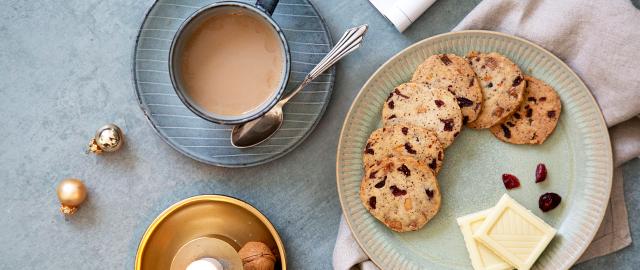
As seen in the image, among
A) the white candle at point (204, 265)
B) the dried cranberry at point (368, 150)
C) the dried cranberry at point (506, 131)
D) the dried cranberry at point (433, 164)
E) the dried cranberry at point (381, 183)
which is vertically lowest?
the white candle at point (204, 265)

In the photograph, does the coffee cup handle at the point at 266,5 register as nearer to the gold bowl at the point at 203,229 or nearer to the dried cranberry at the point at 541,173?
the gold bowl at the point at 203,229

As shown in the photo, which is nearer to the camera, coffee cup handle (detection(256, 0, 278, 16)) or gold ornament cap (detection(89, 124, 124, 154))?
coffee cup handle (detection(256, 0, 278, 16))

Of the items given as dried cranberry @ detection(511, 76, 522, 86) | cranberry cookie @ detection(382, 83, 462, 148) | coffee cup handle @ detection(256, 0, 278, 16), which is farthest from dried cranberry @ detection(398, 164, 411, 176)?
coffee cup handle @ detection(256, 0, 278, 16)

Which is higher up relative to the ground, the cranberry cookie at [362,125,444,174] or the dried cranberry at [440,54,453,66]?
the dried cranberry at [440,54,453,66]

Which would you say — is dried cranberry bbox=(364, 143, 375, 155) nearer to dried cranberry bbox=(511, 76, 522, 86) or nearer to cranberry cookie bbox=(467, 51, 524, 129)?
cranberry cookie bbox=(467, 51, 524, 129)

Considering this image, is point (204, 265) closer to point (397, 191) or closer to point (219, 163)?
point (219, 163)

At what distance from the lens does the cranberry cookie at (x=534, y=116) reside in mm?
1396

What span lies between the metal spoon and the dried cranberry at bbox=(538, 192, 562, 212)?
564mm

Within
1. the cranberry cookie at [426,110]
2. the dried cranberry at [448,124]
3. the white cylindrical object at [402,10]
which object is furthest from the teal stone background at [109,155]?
the dried cranberry at [448,124]

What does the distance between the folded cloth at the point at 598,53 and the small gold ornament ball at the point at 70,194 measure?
2.12ft

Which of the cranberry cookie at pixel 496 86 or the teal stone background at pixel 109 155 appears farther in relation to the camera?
the teal stone background at pixel 109 155

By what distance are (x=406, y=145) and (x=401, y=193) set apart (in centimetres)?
11

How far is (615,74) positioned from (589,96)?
0.08m

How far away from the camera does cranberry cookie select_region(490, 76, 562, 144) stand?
1.40m
